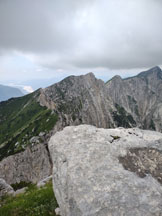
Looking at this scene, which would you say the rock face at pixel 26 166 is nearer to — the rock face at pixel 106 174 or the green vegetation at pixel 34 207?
the green vegetation at pixel 34 207

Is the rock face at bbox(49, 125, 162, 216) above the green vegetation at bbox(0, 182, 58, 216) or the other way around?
above

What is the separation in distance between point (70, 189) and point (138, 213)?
3361 millimetres

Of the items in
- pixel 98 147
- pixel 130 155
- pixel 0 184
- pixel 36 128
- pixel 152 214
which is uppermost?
pixel 98 147

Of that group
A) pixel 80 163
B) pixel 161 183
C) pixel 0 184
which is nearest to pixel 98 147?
pixel 80 163

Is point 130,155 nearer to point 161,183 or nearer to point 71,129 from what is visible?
point 161,183

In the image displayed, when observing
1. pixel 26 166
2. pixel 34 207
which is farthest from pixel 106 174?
pixel 26 166

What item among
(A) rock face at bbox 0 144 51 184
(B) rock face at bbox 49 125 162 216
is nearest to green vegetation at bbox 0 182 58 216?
(B) rock face at bbox 49 125 162 216

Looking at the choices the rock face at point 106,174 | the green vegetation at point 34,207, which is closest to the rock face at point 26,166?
the green vegetation at point 34,207

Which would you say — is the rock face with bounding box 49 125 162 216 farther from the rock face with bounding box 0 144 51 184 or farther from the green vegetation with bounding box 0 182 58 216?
the rock face with bounding box 0 144 51 184

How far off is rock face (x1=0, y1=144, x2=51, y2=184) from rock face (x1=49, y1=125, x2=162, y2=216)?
13430 cm

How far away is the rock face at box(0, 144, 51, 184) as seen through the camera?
135 meters

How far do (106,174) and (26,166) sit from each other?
14918cm

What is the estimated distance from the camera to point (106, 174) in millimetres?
8023

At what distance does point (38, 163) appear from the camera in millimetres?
139875
